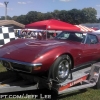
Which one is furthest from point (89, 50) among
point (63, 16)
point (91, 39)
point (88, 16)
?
point (88, 16)

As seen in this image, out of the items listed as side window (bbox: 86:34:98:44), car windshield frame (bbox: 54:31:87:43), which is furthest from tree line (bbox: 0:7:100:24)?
car windshield frame (bbox: 54:31:87:43)

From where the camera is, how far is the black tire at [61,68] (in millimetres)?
3400

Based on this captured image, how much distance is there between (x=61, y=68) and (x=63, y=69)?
0.07m

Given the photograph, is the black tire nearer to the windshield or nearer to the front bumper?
the front bumper

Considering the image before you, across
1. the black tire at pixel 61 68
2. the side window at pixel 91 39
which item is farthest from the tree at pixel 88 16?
the black tire at pixel 61 68

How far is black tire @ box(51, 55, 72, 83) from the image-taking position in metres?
3.40

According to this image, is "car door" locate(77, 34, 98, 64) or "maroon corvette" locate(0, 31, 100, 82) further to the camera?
"car door" locate(77, 34, 98, 64)

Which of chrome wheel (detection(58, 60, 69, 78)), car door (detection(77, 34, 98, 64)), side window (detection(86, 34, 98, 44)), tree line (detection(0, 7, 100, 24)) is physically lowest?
chrome wheel (detection(58, 60, 69, 78))

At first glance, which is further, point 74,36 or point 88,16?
point 88,16

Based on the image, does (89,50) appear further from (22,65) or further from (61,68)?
(22,65)

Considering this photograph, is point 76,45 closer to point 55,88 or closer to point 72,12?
point 55,88

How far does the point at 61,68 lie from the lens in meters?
3.58

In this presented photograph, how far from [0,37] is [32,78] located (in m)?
3.09

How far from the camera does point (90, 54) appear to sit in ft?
14.8
